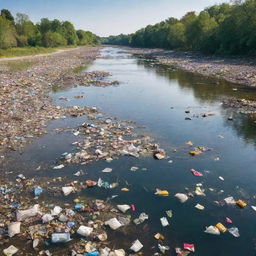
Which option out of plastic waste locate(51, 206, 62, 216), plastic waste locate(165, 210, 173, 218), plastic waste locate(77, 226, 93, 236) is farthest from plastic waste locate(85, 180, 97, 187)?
plastic waste locate(165, 210, 173, 218)

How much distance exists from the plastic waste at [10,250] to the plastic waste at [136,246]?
175 centimetres

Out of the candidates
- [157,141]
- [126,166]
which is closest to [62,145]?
[126,166]

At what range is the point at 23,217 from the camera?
4.27 metres

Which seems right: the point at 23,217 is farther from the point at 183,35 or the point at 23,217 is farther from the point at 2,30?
the point at 183,35

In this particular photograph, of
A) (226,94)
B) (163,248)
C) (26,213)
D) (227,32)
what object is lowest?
(163,248)

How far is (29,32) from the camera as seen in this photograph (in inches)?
2783

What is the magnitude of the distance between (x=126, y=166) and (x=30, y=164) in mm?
2490

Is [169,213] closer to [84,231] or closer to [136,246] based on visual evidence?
[136,246]

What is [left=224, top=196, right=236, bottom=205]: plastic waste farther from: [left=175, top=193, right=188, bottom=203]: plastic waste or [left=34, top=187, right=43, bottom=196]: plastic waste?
[left=34, top=187, right=43, bottom=196]: plastic waste

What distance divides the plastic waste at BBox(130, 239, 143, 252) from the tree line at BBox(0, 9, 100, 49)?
51.2 metres

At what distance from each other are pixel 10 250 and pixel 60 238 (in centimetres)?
73

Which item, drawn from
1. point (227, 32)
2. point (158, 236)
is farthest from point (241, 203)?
point (227, 32)

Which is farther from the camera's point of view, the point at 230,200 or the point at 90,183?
the point at 90,183

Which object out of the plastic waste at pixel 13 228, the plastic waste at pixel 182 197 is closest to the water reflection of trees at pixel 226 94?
the plastic waste at pixel 182 197
